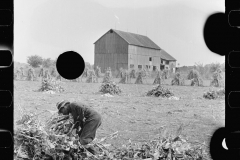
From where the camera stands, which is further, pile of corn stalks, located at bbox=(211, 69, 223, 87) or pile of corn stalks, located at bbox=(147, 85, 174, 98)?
pile of corn stalks, located at bbox=(147, 85, 174, 98)

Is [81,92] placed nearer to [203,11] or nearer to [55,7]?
[55,7]

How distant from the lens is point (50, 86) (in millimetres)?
2904

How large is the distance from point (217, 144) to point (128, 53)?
3.82 feet

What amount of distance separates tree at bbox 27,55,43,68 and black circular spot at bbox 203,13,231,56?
158 cm

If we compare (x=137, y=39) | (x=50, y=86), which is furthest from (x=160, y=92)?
(x=50, y=86)

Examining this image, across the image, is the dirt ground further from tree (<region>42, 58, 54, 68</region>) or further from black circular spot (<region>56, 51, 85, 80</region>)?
tree (<region>42, 58, 54, 68</region>)

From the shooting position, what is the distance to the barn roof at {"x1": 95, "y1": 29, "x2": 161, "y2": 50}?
8.95 ft

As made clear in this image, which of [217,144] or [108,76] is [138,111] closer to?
[108,76]

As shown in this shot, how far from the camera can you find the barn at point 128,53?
2750 millimetres

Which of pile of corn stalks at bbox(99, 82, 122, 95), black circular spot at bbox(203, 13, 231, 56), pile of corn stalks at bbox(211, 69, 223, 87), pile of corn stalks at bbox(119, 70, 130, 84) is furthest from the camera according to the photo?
pile of corn stalks at bbox(99, 82, 122, 95)

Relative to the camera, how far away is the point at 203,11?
8.89 feet

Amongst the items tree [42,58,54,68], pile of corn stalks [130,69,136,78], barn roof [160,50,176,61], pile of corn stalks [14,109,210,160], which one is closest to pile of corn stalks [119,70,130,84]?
pile of corn stalks [130,69,136,78]

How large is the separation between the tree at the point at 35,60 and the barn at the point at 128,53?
545 mm

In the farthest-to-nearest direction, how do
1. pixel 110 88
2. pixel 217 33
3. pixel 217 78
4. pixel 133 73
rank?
pixel 110 88 → pixel 133 73 → pixel 217 78 → pixel 217 33
